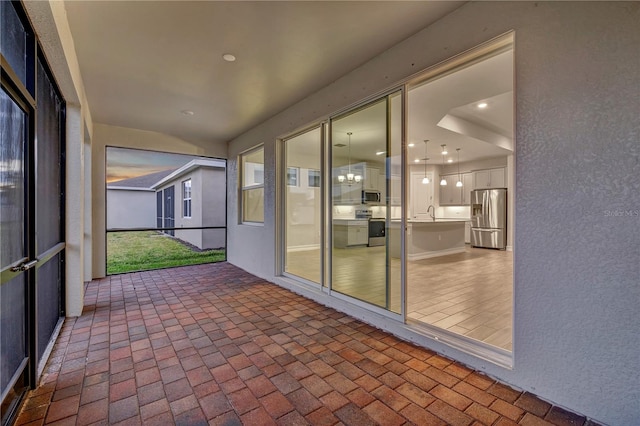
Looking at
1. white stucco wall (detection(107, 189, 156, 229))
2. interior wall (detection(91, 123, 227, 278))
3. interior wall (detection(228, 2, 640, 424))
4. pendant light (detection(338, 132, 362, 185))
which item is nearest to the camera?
interior wall (detection(228, 2, 640, 424))

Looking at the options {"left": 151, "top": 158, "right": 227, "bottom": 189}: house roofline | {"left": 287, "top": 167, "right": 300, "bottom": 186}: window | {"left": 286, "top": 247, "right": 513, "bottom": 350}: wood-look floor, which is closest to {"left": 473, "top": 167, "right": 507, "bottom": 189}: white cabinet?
{"left": 286, "top": 247, "right": 513, "bottom": 350}: wood-look floor

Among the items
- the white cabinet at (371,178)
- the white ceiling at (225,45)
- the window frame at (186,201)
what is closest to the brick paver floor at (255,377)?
the white cabinet at (371,178)

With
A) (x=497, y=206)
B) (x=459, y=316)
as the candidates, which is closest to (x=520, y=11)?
(x=459, y=316)

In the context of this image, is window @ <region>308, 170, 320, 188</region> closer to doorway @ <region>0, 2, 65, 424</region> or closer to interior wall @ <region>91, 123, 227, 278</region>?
interior wall @ <region>91, 123, 227, 278</region>

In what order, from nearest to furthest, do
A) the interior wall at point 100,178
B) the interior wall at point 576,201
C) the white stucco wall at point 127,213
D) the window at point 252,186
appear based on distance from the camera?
the interior wall at point 576,201, the interior wall at point 100,178, the window at point 252,186, the white stucco wall at point 127,213

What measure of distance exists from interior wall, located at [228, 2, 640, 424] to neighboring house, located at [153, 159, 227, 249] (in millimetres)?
6842

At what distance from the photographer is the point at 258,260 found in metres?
4.88

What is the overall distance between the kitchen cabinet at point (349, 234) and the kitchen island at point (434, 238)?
2.77 metres

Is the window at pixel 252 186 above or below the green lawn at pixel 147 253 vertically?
above

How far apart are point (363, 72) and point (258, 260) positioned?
3.37 m

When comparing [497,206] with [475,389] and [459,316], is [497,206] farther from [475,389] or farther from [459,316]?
[475,389]

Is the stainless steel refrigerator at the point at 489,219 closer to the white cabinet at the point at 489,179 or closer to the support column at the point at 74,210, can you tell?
the white cabinet at the point at 489,179

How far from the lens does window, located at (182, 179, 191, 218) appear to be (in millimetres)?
8445

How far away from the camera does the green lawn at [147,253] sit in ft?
17.9
